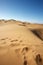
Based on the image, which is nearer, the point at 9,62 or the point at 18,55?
the point at 9,62

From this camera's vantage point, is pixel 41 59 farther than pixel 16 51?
No

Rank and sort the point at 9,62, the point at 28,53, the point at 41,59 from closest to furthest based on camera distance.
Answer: the point at 9,62
the point at 41,59
the point at 28,53

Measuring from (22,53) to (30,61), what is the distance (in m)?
0.54

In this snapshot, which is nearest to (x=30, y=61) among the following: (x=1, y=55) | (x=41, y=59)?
(x=41, y=59)

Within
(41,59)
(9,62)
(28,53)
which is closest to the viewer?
(9,62)

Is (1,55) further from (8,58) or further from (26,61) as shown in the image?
(26,61)

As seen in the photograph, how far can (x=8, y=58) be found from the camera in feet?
11.0

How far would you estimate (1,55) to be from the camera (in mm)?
3498

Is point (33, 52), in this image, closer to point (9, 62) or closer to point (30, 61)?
point (30, 61)

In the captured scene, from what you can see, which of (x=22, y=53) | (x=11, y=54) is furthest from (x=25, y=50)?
(x=11, y=54)

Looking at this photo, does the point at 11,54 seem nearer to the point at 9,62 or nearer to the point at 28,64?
the point at 9,62

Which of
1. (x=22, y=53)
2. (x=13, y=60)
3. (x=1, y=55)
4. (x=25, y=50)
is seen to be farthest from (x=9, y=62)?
(x=25, y=50)

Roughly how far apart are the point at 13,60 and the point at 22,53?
0.54m

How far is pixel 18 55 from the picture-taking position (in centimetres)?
362
